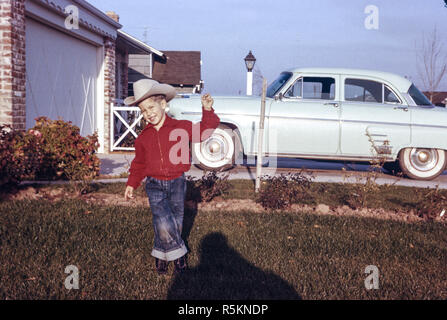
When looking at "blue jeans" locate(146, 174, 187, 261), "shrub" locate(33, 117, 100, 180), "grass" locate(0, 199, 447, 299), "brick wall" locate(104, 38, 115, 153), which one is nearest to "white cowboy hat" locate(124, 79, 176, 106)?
"blue jeans" locate(146, 174, 187, 261)

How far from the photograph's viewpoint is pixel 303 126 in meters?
8.06

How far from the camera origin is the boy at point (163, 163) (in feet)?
12.1

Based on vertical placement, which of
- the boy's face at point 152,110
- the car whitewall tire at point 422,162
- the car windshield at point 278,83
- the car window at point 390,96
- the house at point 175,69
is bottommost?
the car whitewall tire at point 422,162

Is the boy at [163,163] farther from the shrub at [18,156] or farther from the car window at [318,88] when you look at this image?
the car window at [318,88]

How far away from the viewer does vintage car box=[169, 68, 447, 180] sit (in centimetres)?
807

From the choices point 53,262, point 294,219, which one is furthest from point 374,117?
point 53,262

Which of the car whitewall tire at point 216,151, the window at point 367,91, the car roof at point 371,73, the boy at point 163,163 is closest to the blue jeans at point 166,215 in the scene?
the boy at point 163,163

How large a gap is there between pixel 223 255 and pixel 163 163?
1.03 meters

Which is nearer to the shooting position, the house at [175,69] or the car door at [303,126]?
Answer: the car door at [303,126]

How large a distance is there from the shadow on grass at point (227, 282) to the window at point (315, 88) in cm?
494

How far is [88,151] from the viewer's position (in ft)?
21.6

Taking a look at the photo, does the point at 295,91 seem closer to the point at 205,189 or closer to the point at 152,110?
the point at 205,189

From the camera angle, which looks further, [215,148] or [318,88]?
[318,88]

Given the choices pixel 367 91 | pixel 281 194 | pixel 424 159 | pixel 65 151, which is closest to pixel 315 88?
pixel 367 91
